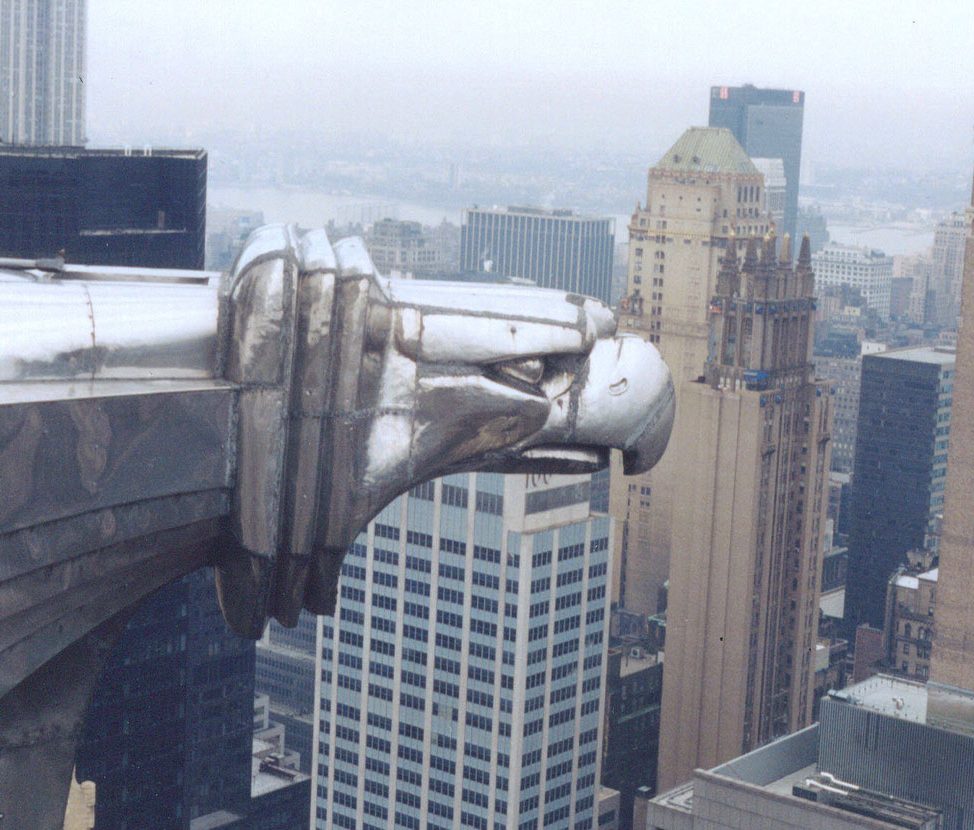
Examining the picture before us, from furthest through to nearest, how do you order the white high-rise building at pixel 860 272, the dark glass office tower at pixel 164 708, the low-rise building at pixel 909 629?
the white high-rise building at pixel 860 272
the low-rise building at pixel 909 629
the dark glass office tower at pixel 164 708

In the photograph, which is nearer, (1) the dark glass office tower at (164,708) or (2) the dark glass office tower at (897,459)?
(1) the dark glass office tower at (164,708)

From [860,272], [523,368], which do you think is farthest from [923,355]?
[523,368]

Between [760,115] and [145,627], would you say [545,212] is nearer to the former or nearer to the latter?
[760,115]

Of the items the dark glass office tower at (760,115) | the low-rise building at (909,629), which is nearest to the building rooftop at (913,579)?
the low-rise building at (909,629)

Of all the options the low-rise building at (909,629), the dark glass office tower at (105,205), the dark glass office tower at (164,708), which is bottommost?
the low-rise building at (909,629)

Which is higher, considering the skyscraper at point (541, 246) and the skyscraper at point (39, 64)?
the skyscraper at point (39, 64)

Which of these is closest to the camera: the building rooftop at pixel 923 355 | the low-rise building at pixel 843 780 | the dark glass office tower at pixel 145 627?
the dark glass office tower at pixel 145 627

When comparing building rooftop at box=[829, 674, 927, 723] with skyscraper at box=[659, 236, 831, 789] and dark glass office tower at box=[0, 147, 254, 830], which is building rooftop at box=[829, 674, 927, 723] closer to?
skyscraper at box=[659, 236, 831, 789]

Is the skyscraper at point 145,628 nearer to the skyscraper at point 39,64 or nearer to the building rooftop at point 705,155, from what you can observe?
the skyscraper at point 39,64
